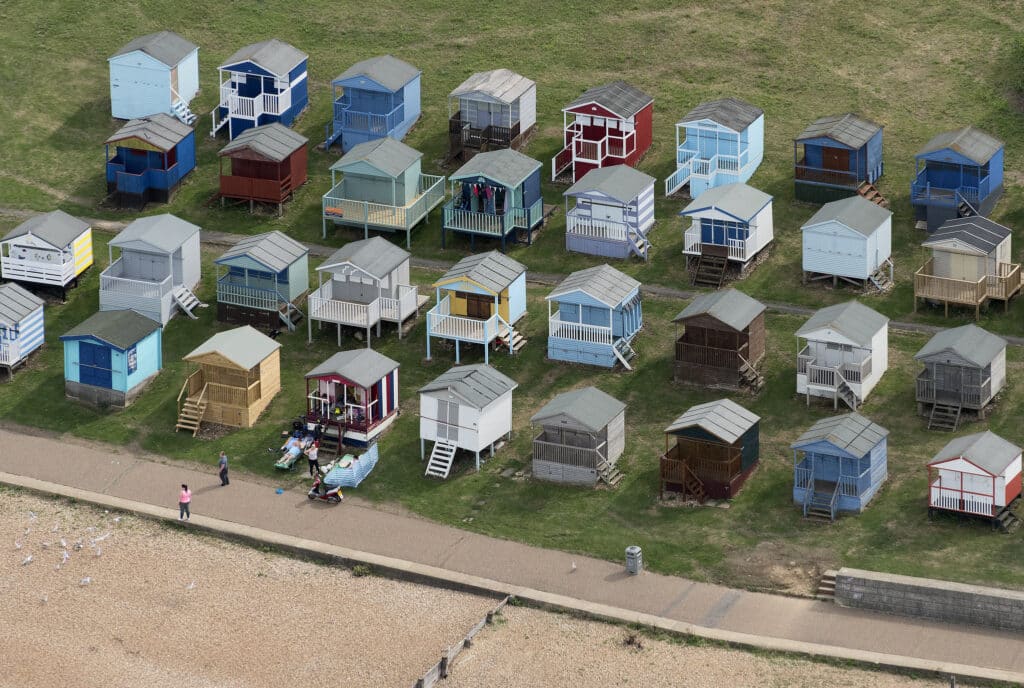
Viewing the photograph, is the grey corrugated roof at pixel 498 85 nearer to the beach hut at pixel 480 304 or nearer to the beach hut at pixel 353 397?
the beach hut at pixel 480 304

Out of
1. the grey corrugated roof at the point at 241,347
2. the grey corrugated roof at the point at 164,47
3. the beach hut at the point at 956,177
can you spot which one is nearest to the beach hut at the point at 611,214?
the beach hut at the point at 956,177

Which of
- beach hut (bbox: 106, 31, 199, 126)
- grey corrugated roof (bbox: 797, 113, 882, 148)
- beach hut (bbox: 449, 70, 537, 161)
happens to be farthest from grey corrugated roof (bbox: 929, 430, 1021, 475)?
beach hut (bbox: 106, 31, 199, 126)

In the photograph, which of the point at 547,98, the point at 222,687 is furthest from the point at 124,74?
the point at 222,687

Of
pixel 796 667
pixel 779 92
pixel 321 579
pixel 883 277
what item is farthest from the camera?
pixel 779 92

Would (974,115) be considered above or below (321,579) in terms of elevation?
above

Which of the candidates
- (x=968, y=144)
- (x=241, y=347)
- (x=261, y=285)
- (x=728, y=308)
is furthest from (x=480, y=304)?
(x=968, y=144)

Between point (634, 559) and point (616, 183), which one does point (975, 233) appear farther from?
point (634, 559)

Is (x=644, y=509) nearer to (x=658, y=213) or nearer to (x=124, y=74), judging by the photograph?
(x=658, y=213)
